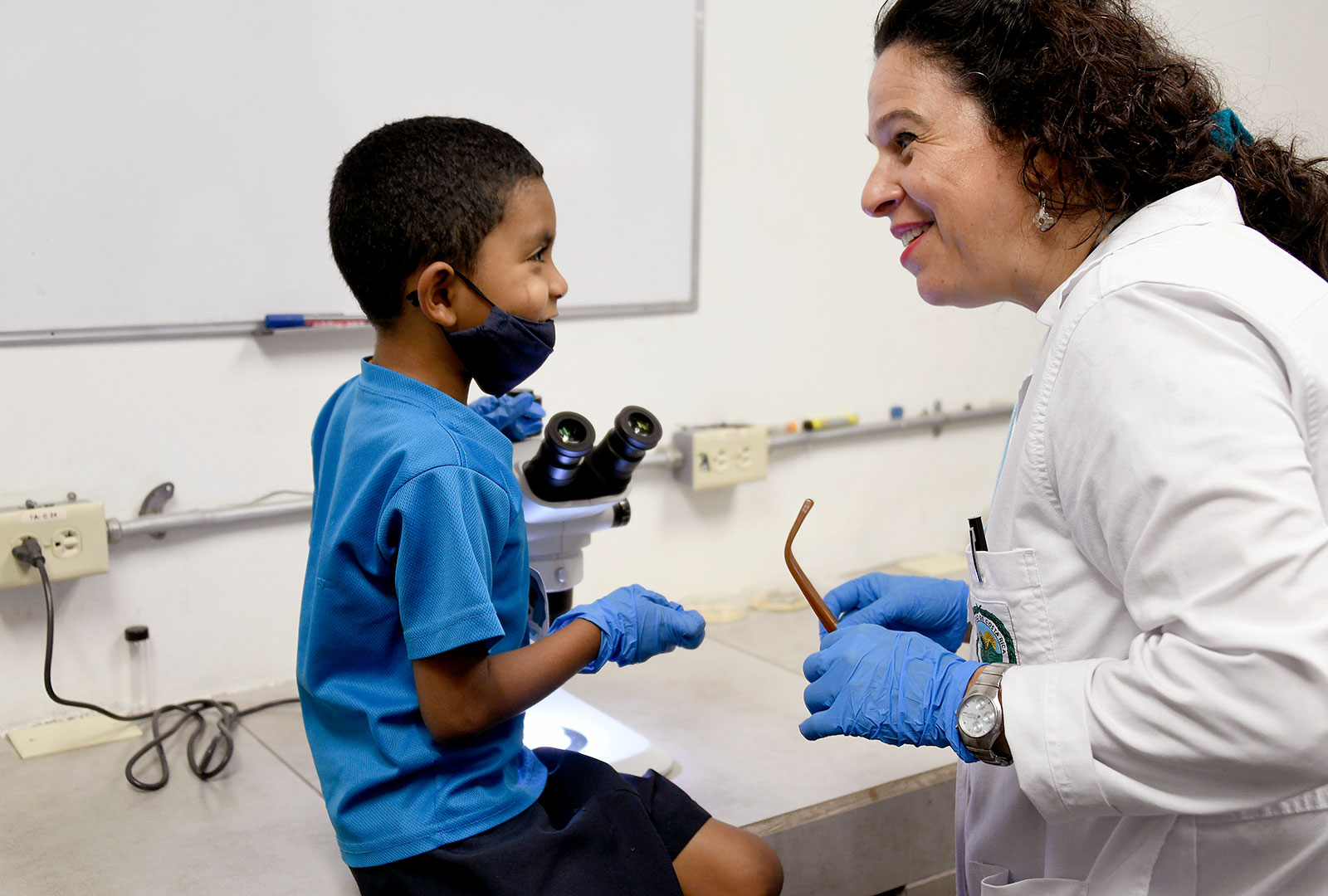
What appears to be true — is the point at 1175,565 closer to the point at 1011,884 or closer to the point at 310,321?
the point at 1011,884

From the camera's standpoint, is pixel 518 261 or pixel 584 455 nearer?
pixel 518 261

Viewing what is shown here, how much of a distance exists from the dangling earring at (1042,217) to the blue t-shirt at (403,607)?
1.79 feet

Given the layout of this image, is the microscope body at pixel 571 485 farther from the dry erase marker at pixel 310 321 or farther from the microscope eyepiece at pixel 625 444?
the dry erase marker at pixel 310 321

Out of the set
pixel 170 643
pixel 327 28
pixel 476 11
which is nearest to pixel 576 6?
pixel 476 11

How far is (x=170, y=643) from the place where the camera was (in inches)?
64.1

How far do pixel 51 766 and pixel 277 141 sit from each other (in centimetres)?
94

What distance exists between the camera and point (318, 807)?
1363 millimetres

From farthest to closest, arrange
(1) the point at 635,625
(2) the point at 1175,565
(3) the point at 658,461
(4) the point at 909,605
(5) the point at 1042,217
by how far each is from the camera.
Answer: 1. (3) the point at 658,461
2. (4) the point at 909,605
3. (1) the point at 635,625
4. (5) the point at 1042,217
5. (2) the point at 1175,565

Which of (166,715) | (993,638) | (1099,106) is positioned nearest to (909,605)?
(993,638)

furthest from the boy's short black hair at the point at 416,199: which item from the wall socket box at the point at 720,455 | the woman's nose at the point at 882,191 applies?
the wall socket box at the point at 720,455

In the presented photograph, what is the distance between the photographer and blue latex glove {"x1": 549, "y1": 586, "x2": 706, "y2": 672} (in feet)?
3.64

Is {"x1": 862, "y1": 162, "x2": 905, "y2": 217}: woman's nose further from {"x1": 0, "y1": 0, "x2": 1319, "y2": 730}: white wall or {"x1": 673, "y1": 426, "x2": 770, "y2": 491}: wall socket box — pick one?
{"x1": 673, "y1": 426, "x2": 770, "y2": 491}: wall socket box

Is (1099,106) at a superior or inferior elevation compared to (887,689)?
superior

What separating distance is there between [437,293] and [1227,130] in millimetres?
752
